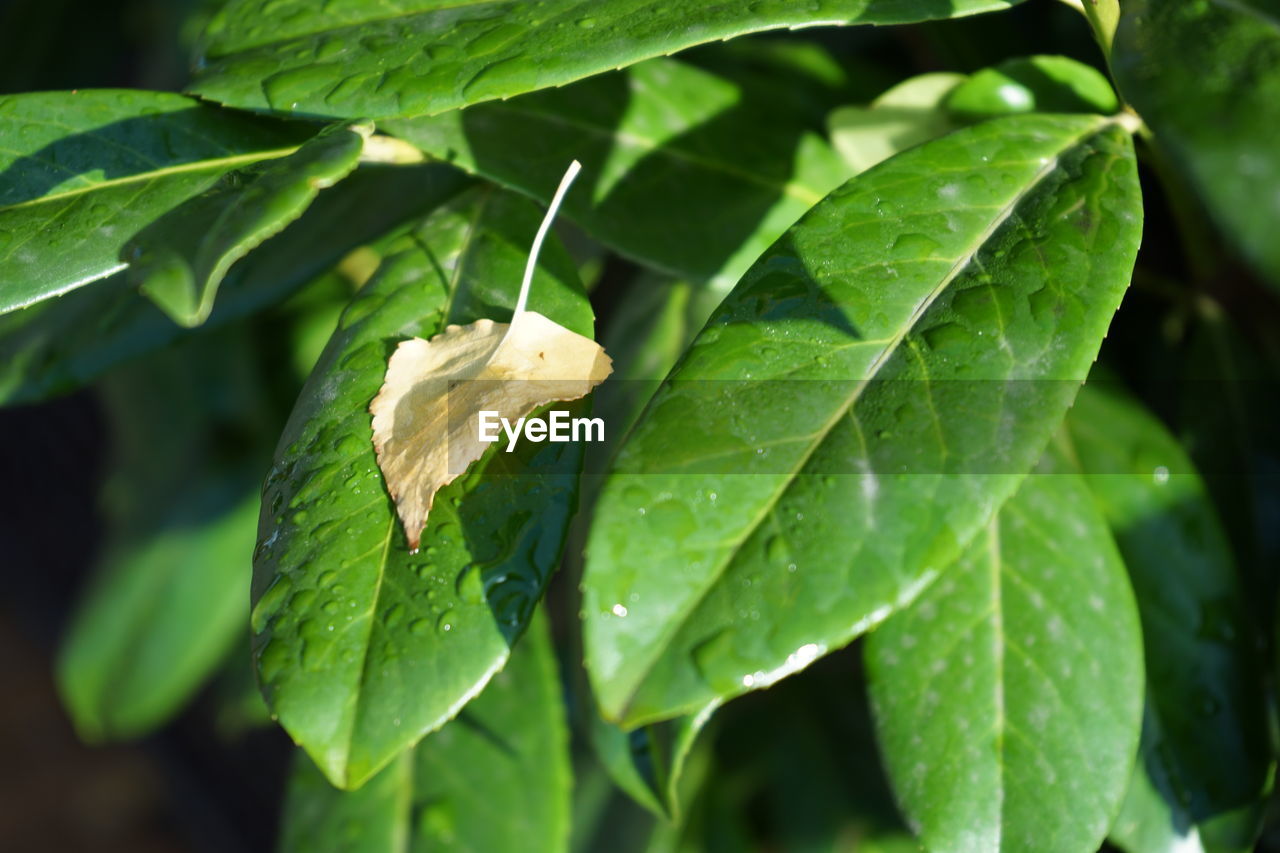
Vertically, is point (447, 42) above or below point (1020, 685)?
above

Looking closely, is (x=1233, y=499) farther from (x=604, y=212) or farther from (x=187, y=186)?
(x=187, y=186)

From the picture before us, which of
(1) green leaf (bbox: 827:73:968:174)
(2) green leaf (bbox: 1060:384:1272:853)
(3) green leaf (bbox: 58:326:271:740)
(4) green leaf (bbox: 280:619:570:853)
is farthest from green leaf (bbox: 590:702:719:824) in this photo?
(3) green leaf (bbox: 58:326:271:740)

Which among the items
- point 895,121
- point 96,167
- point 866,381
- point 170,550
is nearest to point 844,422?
point 866,381

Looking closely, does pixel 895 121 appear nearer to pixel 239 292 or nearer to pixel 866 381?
pixel 866 381

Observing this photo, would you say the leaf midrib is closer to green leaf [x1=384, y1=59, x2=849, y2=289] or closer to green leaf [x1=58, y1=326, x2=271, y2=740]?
green leaf [x1=384, y1=59, x2=849, y2=289]

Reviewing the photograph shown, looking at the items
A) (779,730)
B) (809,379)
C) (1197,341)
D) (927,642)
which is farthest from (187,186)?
(779,730)

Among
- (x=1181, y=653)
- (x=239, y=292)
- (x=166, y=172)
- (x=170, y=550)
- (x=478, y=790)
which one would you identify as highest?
(x=166, y=172)

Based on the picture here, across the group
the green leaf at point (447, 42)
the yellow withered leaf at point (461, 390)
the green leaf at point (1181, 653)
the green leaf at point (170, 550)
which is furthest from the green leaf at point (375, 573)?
the green leaf at point (170, 550)
